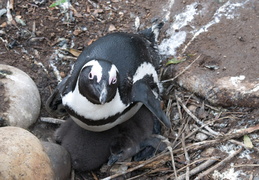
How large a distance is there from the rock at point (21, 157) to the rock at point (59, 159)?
42cm

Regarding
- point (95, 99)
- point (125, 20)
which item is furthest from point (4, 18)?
point (95, 99)

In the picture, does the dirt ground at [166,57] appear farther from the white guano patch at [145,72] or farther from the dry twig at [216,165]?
the white guano patch at [145,72]

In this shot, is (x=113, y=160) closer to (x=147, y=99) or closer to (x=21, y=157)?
(x=147, y=99)

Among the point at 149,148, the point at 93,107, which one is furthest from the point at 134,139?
the point at 93,107

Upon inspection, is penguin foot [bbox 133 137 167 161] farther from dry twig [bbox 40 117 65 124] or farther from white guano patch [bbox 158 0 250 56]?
white guano patch [bbox 158 0 250 56]

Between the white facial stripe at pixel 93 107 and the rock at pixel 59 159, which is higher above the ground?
the white facial stripe at pixel 93 107

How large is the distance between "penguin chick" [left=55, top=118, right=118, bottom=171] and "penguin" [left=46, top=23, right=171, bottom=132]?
0.40 feet

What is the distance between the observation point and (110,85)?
8.61 feet

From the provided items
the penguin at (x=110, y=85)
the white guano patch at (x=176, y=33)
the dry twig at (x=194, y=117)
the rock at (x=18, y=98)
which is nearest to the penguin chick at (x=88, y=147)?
the penguin at (x=110, y=85)

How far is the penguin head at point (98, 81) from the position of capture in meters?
2.58

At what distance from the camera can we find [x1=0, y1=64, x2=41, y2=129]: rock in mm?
3133

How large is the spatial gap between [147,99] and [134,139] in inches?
16.9

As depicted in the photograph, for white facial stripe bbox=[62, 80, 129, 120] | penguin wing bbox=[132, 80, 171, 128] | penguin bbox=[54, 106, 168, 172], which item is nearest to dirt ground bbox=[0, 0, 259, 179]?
penguin bbox=[54, 106, 168, 172]

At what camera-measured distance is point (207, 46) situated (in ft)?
12.1
